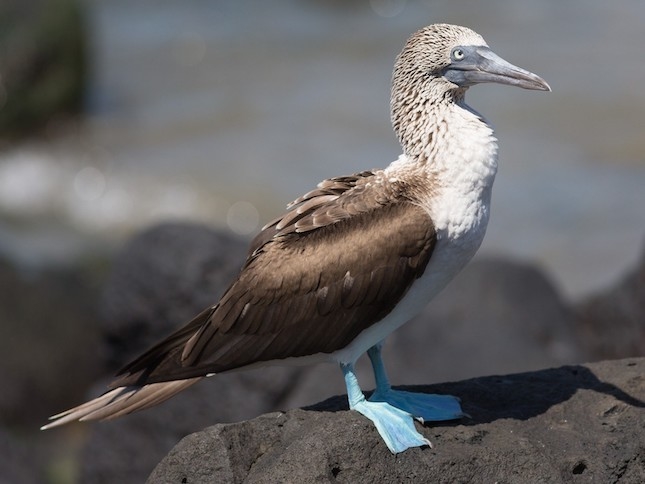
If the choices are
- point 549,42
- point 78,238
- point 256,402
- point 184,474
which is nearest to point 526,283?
point 256,402

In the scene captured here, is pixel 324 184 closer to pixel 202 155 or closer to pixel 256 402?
pixel 256 402

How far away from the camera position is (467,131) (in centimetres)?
660

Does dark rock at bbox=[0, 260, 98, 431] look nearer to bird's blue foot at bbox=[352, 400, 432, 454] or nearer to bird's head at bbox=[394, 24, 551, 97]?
bird's blue foot at bbox=[352, 400, 432, 454]

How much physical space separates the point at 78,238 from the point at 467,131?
13218 millimetres

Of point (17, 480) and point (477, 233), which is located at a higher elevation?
point (477, 233)

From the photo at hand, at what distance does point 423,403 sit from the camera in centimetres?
680

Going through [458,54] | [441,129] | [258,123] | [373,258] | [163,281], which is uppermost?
[258,123]

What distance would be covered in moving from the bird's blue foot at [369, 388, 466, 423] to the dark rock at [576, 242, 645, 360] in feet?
14.0

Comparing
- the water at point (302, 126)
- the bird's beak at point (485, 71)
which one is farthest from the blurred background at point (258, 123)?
the bird's beak at point (485, 71)

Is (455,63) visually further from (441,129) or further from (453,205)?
(453,205)

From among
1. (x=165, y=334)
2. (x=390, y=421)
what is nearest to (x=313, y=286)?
(x=390, y=421)

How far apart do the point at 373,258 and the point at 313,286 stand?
373 millimetres

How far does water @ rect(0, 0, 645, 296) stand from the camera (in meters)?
18.0

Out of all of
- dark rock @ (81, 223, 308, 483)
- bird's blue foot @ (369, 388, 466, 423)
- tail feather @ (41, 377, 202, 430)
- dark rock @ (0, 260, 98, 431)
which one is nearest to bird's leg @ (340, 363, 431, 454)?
bird's blue foot @ (369, 388, 466, 423)
